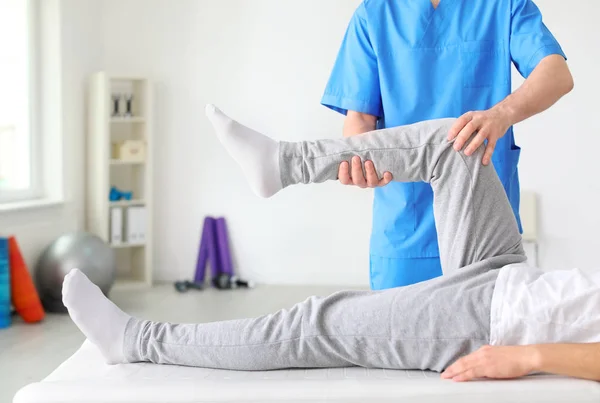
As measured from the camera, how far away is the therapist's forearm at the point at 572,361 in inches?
50.4

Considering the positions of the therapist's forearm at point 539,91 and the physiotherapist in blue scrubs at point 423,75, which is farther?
the physiotherapist in blue scrubs at point 423,75

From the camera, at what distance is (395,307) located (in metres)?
1.44

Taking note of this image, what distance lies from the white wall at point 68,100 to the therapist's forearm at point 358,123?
257cm

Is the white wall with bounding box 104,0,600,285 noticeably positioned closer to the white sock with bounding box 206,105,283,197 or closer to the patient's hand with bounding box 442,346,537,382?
the white sock with bounding box 206,105,283,197

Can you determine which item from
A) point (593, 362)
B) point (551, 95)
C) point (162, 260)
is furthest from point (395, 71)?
point (162, 260)

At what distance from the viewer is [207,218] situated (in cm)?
461

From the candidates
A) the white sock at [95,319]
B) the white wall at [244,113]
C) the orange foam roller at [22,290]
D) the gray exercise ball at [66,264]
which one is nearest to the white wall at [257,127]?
the white wall at [244,113]

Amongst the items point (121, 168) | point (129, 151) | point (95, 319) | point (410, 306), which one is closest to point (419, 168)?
point (410, 306)

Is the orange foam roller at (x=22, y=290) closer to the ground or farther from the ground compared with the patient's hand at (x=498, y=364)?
closer to the ground

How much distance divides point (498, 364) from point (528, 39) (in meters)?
0.84

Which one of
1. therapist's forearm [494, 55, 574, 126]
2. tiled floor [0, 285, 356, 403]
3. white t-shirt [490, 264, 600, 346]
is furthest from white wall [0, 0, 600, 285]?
white t-shirt [490, 264, 600, 346]

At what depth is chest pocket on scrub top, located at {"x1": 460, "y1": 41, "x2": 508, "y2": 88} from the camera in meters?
1.80

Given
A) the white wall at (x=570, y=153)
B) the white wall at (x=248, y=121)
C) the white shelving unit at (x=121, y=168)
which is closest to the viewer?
the white wall at (x=570, y=153)

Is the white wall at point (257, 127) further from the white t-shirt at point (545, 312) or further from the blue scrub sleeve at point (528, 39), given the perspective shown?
the white t-shirt at point (545, 312)
